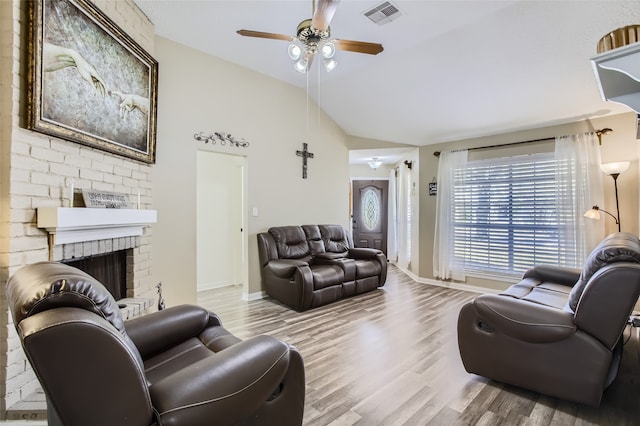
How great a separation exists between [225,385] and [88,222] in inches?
66.6

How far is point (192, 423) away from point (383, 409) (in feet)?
4.29

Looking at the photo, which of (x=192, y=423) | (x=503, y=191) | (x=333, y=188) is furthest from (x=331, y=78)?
(x=192, y=423)

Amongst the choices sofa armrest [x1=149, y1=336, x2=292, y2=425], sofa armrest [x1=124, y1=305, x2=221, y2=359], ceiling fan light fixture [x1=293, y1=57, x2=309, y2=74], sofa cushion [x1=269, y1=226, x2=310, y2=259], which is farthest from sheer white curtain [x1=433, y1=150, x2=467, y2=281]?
sofa armrest [x1=149, y1=336, x2=292, y2=425]

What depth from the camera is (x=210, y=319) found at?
1.87 metres

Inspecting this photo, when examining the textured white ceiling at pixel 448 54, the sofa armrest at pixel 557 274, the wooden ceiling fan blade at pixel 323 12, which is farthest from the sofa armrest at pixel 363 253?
the wooden ceiling fan blade at pixel 323 12

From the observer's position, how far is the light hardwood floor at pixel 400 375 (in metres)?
1.75

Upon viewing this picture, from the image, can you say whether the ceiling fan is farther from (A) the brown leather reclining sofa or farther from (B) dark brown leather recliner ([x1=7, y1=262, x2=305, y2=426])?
(A) the brown leather reclining sofa

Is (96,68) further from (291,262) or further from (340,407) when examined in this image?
(340,407)

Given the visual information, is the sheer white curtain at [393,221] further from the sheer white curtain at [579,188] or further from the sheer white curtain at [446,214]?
the sheer white curtain at [579,188]

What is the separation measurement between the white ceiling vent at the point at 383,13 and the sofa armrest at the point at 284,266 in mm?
2759

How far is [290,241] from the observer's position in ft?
14.1

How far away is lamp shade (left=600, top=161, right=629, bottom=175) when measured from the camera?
322 centimetres

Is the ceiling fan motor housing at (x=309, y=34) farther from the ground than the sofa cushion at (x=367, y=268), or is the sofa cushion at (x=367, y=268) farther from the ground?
the ceiling fan motor housing at (x=309, y=34)

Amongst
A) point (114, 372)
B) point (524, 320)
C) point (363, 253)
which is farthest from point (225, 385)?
point (363, 253)
